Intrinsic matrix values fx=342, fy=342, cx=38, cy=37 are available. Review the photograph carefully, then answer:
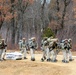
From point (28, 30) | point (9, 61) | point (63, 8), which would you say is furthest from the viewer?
point (28, 30)

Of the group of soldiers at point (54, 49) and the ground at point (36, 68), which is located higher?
the group of soldiers at point (54, 49)

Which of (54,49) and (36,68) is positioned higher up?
(54,49)

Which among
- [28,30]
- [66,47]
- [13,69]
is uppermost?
[28,30]

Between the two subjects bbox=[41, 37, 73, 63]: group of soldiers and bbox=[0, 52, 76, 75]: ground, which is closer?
bbox=[0, 52, 76, 75]: ground

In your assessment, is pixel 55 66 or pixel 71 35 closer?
pixel 55 66

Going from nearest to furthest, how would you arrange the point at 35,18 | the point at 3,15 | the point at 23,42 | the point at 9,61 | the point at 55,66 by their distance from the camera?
the point at 55,66
the point at 9,61
the point at 23,42
the point at 3,15
the point at 35,18

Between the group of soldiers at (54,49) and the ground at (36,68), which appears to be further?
the group of soldiers at (54,49)

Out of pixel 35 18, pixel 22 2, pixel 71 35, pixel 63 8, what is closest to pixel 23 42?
pixel 22 2

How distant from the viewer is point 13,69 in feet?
84.9

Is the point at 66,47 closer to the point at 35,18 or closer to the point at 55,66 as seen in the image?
the point at 55,66

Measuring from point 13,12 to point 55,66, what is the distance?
27.6 m

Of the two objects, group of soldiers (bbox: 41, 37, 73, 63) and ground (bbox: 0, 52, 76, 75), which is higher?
group of soldiers (bbox: 41, 37, 73, 63)

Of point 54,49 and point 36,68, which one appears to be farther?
point 54,49

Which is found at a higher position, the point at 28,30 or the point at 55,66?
the point at 28,30
